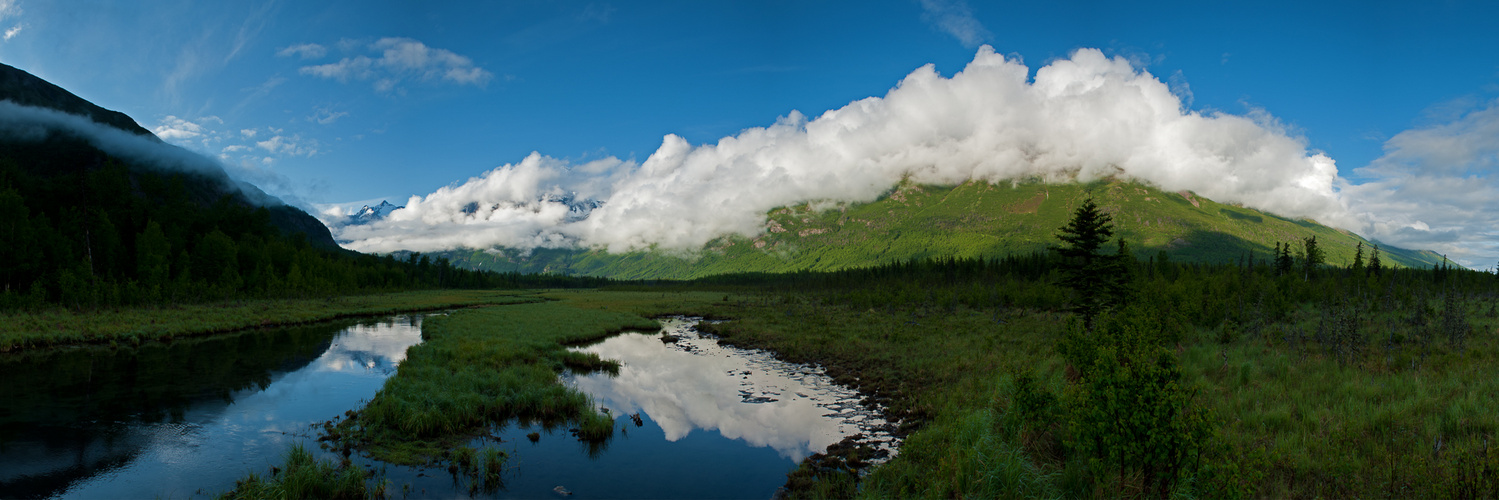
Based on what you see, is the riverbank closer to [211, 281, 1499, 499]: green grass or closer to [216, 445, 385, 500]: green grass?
[211, 281, 1499, 499]: green grass

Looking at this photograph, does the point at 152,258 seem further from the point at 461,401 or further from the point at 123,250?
the point at 461,401

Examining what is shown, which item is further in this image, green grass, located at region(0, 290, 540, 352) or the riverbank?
green grass, located at region(0, 290, 540, 352)

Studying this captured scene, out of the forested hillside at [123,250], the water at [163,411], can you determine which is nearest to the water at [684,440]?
the water at [163,411]

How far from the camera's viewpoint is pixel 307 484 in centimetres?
1283

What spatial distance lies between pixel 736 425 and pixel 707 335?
32.1 m

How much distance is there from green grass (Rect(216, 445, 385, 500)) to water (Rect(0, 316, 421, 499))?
3.63 ft

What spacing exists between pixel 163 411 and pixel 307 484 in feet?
46.1

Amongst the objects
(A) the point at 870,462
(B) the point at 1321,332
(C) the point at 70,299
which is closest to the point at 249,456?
(A) the point at 870,462

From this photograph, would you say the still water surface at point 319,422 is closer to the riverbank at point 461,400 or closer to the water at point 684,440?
the water at point 684,440

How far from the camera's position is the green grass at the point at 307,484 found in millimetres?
12414

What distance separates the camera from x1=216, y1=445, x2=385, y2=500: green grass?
40.7 ft

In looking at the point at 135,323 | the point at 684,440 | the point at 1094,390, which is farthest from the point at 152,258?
the point at 1094,390

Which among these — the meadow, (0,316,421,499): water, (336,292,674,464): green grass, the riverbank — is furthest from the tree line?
(336,292,674,464): green grass

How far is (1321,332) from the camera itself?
72.5ft
